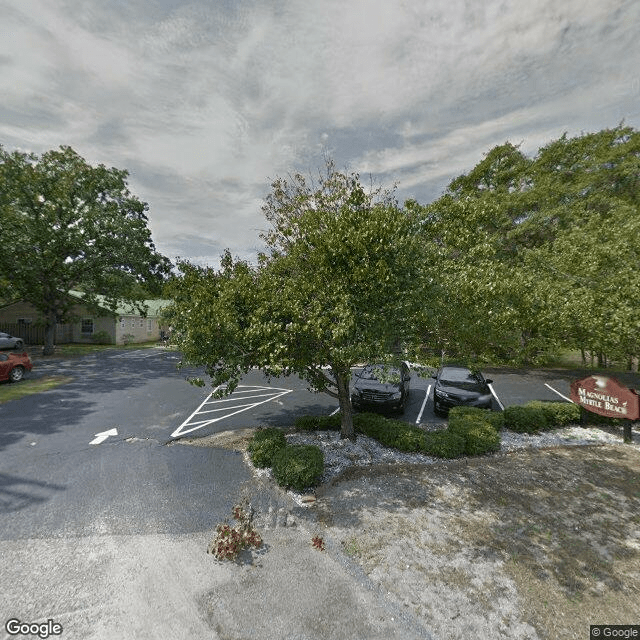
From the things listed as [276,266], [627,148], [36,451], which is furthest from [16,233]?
[627,148]

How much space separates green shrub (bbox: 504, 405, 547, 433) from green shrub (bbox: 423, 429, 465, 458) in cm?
299

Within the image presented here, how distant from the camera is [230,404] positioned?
1307 cm

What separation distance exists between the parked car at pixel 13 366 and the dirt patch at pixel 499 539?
653 inches

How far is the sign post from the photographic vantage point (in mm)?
9602

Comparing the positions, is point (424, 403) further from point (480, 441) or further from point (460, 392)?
point (480, 441)

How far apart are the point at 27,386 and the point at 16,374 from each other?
1.66m

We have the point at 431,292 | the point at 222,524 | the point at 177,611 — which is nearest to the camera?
the point at 177,611

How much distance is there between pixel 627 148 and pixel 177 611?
3405 centimetres

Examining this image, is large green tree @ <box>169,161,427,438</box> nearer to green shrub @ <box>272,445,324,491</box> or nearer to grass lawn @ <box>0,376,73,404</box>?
green shrub @ <box>272,445,324,491</box>

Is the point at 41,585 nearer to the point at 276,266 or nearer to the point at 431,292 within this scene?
the point at 276,266

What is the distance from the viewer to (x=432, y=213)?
933 cm

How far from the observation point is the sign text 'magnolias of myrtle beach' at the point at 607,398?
960 cm

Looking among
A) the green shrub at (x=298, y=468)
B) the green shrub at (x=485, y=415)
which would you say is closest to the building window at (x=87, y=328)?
the green shrub at (x=298, y=468)

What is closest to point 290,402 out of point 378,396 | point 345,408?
point 378,396
